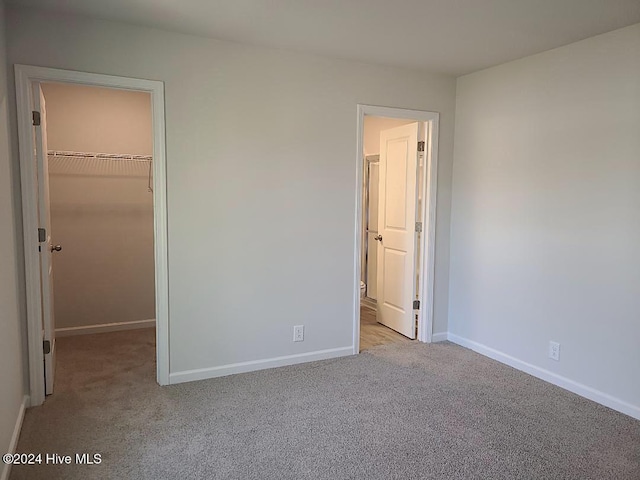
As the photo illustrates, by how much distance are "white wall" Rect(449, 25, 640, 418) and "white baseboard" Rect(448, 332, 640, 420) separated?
0.5 inches

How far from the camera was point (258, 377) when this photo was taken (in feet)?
11.2

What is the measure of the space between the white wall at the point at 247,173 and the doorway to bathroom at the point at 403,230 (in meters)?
0.22

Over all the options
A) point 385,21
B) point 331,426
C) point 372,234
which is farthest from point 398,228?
point 331,426

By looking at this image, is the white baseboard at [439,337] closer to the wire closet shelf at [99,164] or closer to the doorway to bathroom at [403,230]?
the doorway to bathroom at [403,230]

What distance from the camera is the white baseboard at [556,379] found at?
2.92 metres

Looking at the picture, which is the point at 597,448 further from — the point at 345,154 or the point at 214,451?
the point at 345,154

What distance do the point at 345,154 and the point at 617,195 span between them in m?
1.96

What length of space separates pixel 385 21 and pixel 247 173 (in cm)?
141

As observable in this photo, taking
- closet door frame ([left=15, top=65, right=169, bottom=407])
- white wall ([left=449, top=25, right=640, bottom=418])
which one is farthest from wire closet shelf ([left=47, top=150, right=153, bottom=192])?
white wall ([left=449, top=25, right=640, bottom=418])

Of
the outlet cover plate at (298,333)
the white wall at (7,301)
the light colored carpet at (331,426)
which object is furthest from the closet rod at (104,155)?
the outlet cover plate at (298,333)

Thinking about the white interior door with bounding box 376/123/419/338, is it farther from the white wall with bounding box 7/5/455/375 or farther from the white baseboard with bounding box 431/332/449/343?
the white wall with bounding box 7/5/455/375

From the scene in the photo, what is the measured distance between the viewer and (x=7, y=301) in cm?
240

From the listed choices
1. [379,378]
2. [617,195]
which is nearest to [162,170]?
[379,378]

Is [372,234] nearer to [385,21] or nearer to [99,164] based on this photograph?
[99,164]
